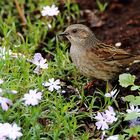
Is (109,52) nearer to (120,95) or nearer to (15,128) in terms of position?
(120,95)

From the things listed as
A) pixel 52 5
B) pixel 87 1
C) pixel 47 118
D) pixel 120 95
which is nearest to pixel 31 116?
pixel 47 118

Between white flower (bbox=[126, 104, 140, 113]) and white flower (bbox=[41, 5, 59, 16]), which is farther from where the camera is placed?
white flower (bbox=[41, 5, 59, 16])

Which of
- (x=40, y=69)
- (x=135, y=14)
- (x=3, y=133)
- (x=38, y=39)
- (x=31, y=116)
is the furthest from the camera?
(x=135, y=14)

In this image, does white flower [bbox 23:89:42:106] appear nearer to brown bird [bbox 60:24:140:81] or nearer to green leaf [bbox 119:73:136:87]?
green leaf [bbox 119:73:136:87]

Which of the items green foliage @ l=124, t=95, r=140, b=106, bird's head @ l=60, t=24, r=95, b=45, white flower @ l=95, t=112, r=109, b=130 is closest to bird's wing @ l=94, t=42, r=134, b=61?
bird's head @ l=60, t=24, r=95, b=45

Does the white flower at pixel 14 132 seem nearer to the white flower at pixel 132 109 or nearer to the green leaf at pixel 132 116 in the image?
the green leaf at pixel 132 116

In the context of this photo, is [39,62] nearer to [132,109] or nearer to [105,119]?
[105,119]
